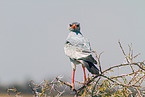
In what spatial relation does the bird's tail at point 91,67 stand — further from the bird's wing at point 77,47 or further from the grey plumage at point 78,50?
the bird's wing at point 77,47

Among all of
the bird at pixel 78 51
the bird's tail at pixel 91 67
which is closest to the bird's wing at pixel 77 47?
the bird at pixel 78 51

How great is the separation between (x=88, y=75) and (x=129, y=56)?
60 centimetres

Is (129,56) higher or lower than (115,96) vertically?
higher

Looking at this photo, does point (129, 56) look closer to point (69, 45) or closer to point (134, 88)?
point (134, 88)

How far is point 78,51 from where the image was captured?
4164 mm

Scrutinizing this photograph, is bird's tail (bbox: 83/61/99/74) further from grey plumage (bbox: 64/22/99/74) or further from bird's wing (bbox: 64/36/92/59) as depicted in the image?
bird's wing (bbox: 64/36/92/59)

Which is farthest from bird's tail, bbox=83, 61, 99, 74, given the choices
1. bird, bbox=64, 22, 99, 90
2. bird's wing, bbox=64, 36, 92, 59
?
bird's wing, bbox=64, 36, 92, 59

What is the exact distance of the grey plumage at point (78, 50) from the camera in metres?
3.55

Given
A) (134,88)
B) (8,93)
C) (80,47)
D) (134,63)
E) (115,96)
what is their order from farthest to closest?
(80,47) → (8,93) → (115,96) → (134,88) → (134,63)

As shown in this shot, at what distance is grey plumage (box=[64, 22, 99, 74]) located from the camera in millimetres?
3547

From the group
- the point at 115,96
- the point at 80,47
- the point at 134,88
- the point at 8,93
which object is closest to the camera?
the point at 134,88

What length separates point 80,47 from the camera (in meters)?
4.30

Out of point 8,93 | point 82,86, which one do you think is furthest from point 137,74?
point 8,93

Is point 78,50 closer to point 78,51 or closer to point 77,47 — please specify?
point 78,51
